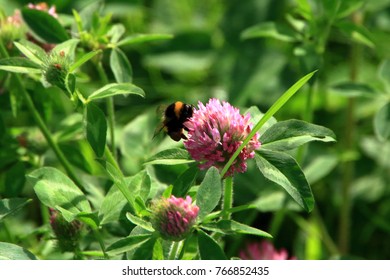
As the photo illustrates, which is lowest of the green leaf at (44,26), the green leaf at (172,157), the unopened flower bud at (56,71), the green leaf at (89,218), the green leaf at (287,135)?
the green leaf at (89,218)

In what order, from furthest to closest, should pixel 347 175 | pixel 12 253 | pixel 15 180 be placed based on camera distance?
pixel 347 175 < pixel 15 180 < pixel 12 253

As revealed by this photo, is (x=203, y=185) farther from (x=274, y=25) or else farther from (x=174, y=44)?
(x=174, y=44)

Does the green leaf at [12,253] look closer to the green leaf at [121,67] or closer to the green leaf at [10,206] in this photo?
the green leaf at [10,206]

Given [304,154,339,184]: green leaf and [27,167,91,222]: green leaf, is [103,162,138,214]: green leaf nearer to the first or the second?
[27,167,91,222]: green leaf

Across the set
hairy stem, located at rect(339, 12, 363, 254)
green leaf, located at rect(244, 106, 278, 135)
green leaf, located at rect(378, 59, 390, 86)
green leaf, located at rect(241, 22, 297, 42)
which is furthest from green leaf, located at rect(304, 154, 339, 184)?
green leaf, located at rect(244, 106, 278, 135)

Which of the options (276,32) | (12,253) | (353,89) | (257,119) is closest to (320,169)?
(353,89)

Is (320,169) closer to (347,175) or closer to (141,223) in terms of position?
(347,175)

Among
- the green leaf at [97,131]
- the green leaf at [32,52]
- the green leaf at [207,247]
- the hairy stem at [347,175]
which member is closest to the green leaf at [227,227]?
the green leaf at [207,247]
